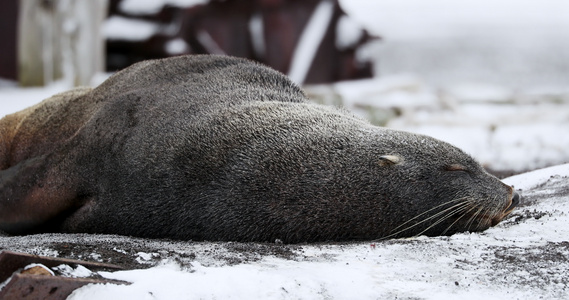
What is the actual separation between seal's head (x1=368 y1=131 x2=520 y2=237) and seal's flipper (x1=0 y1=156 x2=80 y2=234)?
1.65 metres

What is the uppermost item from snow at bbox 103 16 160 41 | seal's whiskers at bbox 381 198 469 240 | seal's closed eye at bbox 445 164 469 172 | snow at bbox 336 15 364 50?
snow at bbox 336 15 364 50

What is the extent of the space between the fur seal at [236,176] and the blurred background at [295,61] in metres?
2.66

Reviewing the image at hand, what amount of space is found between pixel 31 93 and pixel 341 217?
609 cm

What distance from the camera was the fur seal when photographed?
3.66 metres

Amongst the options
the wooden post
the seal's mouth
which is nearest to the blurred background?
the wooden post

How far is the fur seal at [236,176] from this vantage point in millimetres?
3660

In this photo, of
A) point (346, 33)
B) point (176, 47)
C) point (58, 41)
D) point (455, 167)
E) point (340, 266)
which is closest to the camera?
point (340, 266)

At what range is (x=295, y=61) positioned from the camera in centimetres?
1198

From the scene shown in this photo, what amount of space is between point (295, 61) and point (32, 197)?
8111 millimetres

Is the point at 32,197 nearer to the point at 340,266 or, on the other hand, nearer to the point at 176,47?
the point at 340,266

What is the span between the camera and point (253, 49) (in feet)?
38.0

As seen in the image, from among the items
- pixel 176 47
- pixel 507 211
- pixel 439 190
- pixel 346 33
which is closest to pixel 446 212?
pixel 439 190

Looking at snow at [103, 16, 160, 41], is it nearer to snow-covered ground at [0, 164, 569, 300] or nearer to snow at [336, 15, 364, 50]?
snow at [336, 15, 364, 50]

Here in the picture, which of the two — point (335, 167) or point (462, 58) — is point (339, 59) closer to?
point (462, 58)
